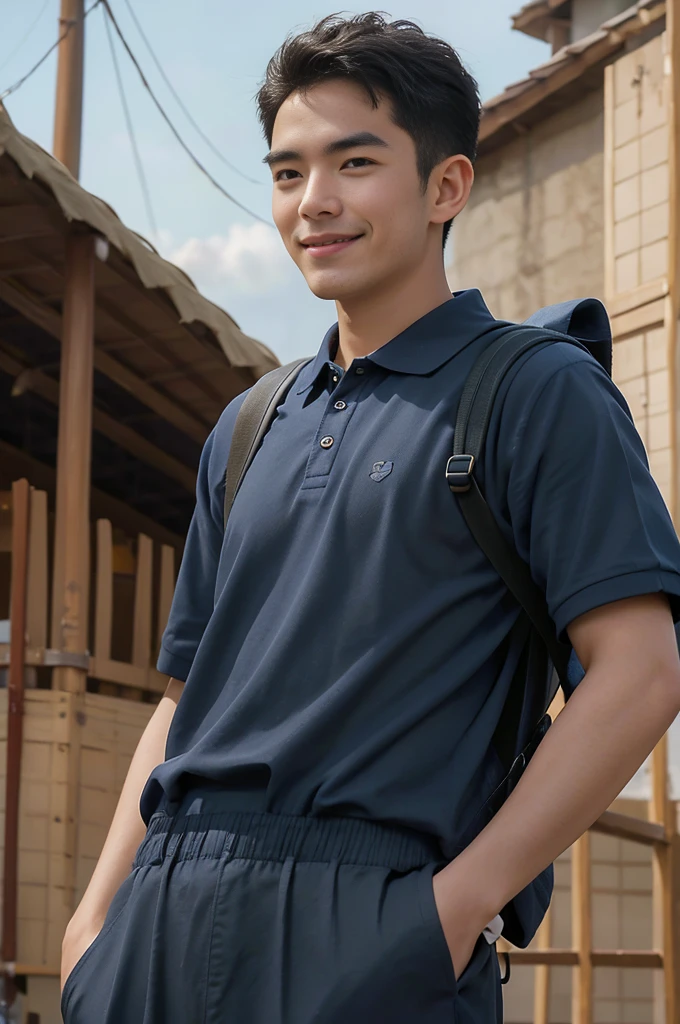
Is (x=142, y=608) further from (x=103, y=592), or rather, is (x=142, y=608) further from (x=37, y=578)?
(x=37, y=578)

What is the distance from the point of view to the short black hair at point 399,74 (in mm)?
2193

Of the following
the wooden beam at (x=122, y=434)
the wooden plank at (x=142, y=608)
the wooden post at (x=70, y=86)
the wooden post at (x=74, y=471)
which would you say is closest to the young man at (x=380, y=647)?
the wooden post at (x=74, y=471)

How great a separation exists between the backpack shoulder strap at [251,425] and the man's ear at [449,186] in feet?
1.19

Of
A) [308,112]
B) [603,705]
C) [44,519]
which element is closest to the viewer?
[603,705]

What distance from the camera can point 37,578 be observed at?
7496 millimetres

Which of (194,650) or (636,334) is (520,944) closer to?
(194,650)

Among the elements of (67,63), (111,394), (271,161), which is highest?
(67,63)

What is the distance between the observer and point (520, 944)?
77.9 inches

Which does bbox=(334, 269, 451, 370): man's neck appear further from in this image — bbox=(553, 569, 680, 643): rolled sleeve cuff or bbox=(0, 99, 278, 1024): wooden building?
bbox=(0, 99, 278, 1024): wooden building

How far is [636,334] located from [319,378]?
666 centimetres

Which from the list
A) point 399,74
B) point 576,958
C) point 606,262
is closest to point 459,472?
point 399,74

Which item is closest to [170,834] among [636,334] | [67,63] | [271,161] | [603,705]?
[603,705]

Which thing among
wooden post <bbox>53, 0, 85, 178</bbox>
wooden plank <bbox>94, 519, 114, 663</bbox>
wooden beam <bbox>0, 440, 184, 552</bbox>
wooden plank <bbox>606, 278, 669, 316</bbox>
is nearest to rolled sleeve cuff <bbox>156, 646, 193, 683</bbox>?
wooden plank <bbox>94, 519, 114, 663</bbox>

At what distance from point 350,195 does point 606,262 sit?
7.25 meters
